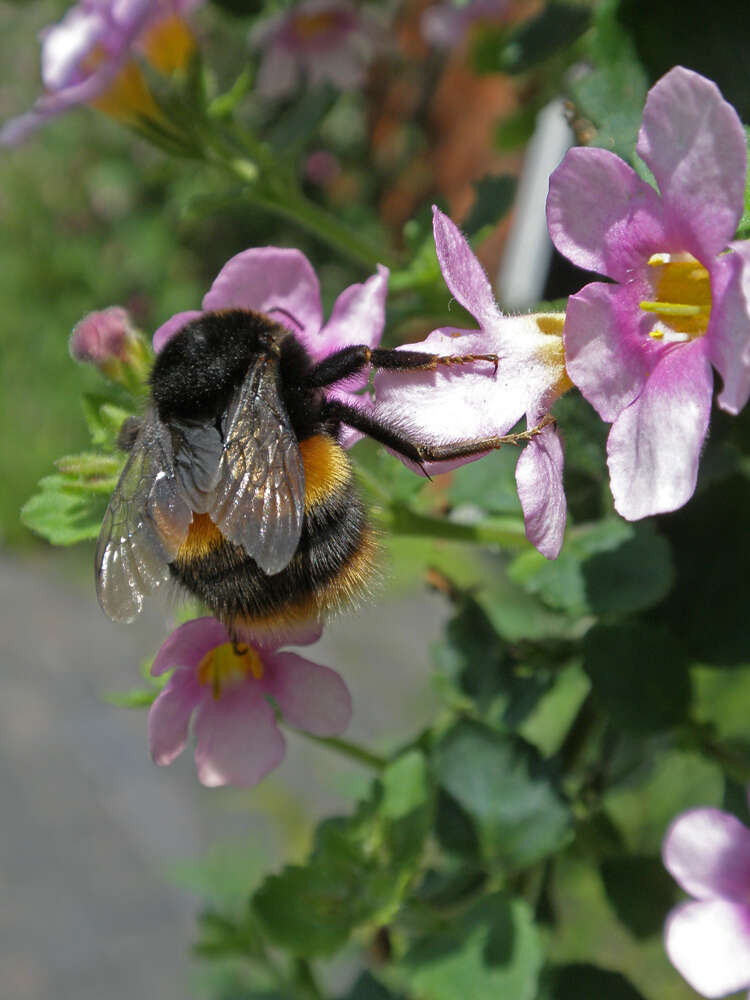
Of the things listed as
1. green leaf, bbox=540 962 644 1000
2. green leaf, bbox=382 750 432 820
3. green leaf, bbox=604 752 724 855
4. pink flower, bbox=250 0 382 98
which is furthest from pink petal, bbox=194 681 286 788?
green leaf, bbox=604 752 724 855

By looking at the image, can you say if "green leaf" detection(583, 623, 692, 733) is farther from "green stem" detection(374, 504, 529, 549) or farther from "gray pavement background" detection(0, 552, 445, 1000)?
"gray pavement background" detection(0, 552, 445, 1000)

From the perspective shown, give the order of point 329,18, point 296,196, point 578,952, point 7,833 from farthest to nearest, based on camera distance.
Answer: point 7,833 → point 578,952 → point 329,18 → point 296,196

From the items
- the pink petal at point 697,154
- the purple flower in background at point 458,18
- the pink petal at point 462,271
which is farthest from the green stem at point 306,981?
the purple flower in background at point 458,18

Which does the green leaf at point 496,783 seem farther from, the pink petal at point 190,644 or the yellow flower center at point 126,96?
the yellow flower center at point 126,96

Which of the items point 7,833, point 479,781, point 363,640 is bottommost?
point 363,640

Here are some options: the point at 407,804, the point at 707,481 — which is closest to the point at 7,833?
the point at 407,804

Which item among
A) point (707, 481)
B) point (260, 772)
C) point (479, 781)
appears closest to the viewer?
point (260, 772)

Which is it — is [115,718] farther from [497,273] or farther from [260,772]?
[260,772]
